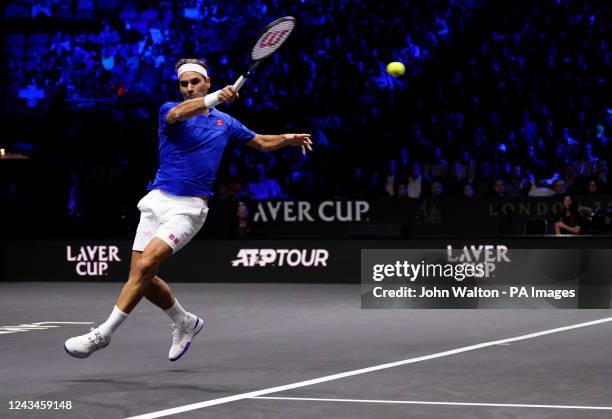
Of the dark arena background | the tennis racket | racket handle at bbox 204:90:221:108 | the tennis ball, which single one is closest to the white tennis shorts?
racket handle at bbox 204:90:221:108

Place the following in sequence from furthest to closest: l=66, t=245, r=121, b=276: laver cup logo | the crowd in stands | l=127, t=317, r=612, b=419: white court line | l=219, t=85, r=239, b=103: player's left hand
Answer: the crowd in stands → l=66, t=245, r=121, b=276: laver cup logo → l=219, t=85, r=239, b=103: player's left hand → l=127, t=317, r=612, b=419: white court line

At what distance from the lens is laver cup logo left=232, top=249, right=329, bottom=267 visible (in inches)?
709

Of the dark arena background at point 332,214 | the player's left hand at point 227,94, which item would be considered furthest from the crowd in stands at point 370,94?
the player's left hand at point 227,94

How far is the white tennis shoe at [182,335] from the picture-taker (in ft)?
26.2

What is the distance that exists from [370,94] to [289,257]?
6.35 meters

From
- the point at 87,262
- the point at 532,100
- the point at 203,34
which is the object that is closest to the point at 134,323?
the point at 87,262

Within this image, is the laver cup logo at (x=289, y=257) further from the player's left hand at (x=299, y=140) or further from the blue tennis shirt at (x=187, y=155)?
the blue tennis shirt at (x=187, y=155)

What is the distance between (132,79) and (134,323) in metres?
14.8

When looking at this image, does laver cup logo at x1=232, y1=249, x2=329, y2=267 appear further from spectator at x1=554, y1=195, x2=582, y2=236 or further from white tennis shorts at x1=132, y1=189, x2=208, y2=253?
white tennis shorts at x1=132, y1=189, x2=208, y2=253

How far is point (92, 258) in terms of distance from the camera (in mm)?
18812

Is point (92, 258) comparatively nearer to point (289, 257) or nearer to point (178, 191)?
point (289, 257)

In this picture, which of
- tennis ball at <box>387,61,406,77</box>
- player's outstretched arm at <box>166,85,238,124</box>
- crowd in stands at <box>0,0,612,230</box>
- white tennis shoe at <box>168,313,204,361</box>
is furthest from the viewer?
tennis ball at <box>387,61,406,77</box>

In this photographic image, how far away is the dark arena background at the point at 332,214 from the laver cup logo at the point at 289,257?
3cm

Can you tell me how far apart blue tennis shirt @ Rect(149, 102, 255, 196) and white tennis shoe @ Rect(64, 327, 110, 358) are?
3.63 ft
